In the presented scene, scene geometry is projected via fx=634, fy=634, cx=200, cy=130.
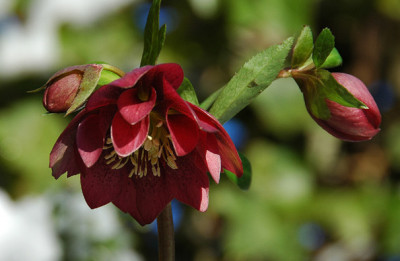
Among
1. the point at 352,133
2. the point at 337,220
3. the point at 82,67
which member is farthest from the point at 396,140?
the point at 82,67

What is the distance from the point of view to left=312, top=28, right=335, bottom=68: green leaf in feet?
1.62

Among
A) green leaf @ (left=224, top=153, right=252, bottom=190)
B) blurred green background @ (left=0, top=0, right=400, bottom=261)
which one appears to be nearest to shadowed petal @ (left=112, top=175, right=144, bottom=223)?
green leaf @ (left=224, top=153, right=252, bottom=190)

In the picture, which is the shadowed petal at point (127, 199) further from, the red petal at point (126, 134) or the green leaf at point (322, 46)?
the green leaf at point (322, 46)

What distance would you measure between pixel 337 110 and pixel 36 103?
4.28 feet

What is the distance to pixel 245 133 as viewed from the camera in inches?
70.4

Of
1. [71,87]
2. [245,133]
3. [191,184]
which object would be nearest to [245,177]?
[191,184]

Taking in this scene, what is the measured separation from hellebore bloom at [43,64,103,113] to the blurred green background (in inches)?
39.9

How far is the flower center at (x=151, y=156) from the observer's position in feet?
1.67

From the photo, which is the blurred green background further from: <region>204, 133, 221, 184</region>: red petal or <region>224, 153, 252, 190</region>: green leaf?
<region>204, 133, 221, 184</region>: red petal

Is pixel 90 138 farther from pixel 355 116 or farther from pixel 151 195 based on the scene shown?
pixel 355 116

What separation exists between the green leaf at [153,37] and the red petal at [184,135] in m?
0.06

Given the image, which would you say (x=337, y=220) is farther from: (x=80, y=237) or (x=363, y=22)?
(x=80, y=237)

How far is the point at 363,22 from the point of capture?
1946 mm

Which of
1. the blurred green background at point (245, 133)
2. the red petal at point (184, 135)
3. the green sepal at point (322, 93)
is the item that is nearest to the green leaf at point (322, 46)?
the green sepal at point (322, 93)
